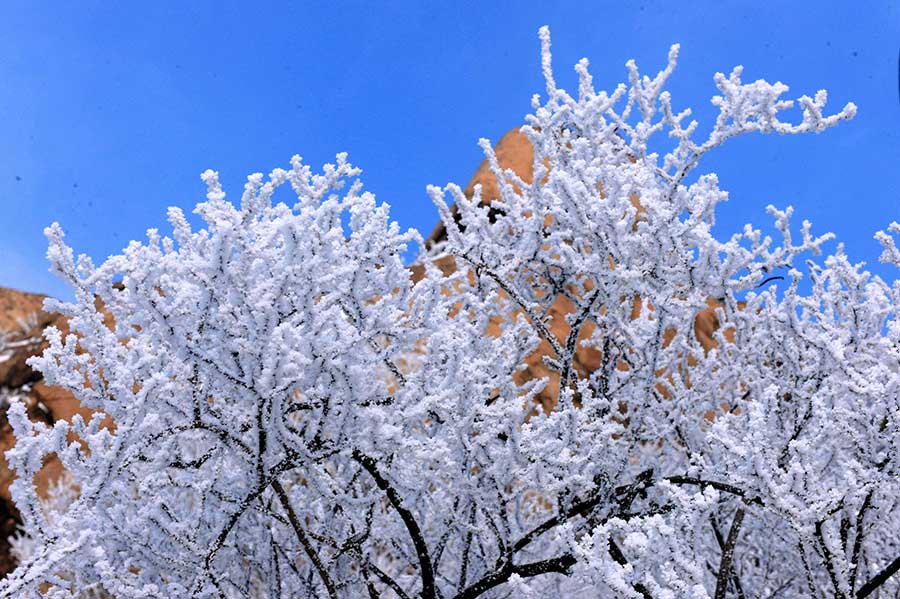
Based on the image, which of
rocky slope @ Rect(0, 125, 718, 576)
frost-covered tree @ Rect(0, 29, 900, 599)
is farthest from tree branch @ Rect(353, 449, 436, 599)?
rocky slope @ Rect(0, 125, 718, 576)

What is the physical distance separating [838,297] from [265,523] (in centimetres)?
437

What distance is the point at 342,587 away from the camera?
14.9ft

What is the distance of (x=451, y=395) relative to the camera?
343 centimetres

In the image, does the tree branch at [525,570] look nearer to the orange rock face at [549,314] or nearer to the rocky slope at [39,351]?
the rocky slope at [39,351]

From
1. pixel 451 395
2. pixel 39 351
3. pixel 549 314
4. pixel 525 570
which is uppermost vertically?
pixel 549 314

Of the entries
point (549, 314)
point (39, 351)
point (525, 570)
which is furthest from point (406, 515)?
point (39, 351)

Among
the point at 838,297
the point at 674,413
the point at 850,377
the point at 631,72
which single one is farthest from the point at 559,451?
the point at 838,297

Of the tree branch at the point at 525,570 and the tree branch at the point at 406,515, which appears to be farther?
the tree branch at the point at 525,570

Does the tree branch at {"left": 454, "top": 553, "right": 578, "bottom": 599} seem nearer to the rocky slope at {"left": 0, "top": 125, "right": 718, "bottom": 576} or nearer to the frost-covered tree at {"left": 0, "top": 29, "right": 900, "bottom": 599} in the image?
the frost-covered tree at {"left": 0, "top": 29, "right": 900, "bottom": 599}

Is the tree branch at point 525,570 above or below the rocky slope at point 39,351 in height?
below

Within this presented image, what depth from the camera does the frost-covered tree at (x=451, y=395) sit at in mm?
2992

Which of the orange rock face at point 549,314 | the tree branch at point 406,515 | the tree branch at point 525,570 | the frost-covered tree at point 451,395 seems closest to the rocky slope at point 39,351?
the orange rock face at point 549,314

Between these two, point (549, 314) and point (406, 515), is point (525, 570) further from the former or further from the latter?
point (549, 314)

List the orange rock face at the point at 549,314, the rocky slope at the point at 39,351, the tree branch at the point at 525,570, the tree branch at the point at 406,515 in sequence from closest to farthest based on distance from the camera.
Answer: the tree branch at the point at 406,515
the tree branch at the point at 525,570
the rocky slope at the point at 39,351
the orange rock face at the point at 549,314
